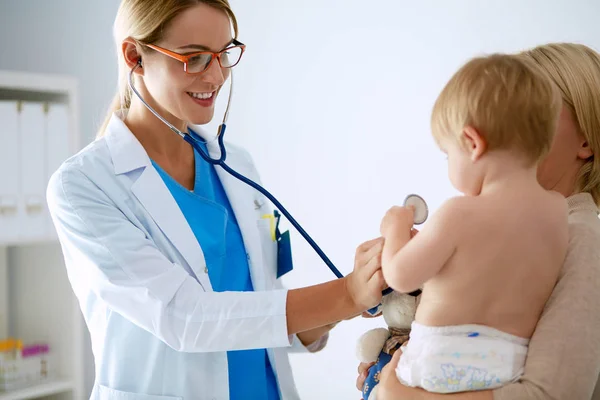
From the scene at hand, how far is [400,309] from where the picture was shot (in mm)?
1162

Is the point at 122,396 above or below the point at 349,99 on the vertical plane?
below

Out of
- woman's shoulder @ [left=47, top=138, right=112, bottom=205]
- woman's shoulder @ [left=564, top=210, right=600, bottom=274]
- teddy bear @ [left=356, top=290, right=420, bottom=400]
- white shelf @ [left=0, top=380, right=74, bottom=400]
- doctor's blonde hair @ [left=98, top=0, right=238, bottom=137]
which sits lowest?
white shelf @ [left=0, top=380, right=74, bottom=400]

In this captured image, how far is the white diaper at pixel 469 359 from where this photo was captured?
3.25 ft

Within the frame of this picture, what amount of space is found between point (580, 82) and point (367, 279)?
Result: 18.5 inches

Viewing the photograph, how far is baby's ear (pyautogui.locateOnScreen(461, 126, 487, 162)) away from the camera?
38.9 inches

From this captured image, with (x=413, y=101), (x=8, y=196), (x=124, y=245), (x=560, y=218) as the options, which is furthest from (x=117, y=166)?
(x=413, y=101)

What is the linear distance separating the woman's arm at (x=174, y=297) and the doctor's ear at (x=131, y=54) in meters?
0.30

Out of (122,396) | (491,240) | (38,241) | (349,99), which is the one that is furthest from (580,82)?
(38,241)

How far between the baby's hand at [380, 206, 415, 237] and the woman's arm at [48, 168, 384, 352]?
0.11 meters

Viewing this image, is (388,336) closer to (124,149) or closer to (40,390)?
(124,149)

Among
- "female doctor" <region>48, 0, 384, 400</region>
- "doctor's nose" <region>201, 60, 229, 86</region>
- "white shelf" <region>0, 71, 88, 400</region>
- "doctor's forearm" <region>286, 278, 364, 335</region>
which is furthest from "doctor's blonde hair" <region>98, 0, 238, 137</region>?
"white shelf" <region>0, 71, 88, 400</region>

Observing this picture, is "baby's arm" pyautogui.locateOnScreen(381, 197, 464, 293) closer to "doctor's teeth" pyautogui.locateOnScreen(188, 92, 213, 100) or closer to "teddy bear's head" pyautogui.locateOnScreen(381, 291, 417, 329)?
"teddy bear's head" pyautogui.locateOnScreen(381, 291, 417, 329)

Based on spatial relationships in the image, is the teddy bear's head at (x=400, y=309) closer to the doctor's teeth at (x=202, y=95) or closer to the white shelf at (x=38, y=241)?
the doctor's teeth at (x=202, y=95)

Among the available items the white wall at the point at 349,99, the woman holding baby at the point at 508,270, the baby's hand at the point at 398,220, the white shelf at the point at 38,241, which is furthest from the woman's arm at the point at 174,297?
the white wall at the point at 349,99
